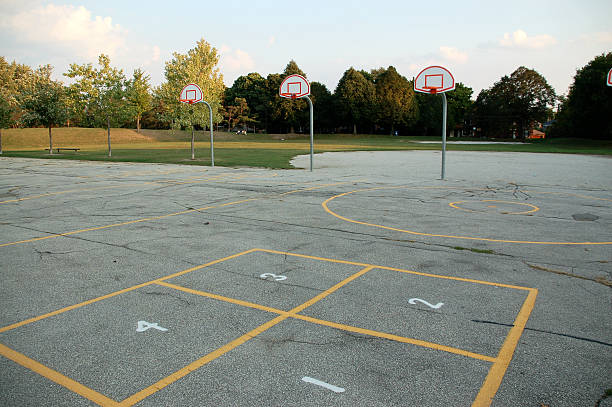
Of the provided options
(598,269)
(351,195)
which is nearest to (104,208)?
(351,195)

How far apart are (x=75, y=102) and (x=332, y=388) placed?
35.4 metres

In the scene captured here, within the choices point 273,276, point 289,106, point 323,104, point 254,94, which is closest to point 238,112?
point 254,94

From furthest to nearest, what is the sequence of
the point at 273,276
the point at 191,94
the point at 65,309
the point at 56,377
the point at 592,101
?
the point at 592,101 → the point at 191,94 → the point at 273,276 → the point at 65,309 → the point at 56,377

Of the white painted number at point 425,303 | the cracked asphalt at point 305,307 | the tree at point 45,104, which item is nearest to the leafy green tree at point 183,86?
the tree at point 45,104

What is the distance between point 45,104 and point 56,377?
38722 mm

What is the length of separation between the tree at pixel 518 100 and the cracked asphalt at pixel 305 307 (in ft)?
262

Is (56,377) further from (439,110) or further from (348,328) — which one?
(439,110)

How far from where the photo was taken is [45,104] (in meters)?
36.0

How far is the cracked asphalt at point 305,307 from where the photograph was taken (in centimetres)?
345

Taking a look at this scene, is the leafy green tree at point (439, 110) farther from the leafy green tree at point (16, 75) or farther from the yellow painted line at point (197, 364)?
the yellow painted line at point (197, 364)

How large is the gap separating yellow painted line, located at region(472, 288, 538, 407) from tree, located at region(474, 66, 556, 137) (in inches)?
3412

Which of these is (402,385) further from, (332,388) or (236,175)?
(236,175)

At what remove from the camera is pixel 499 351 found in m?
3.98

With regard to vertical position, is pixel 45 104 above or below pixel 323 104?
below
